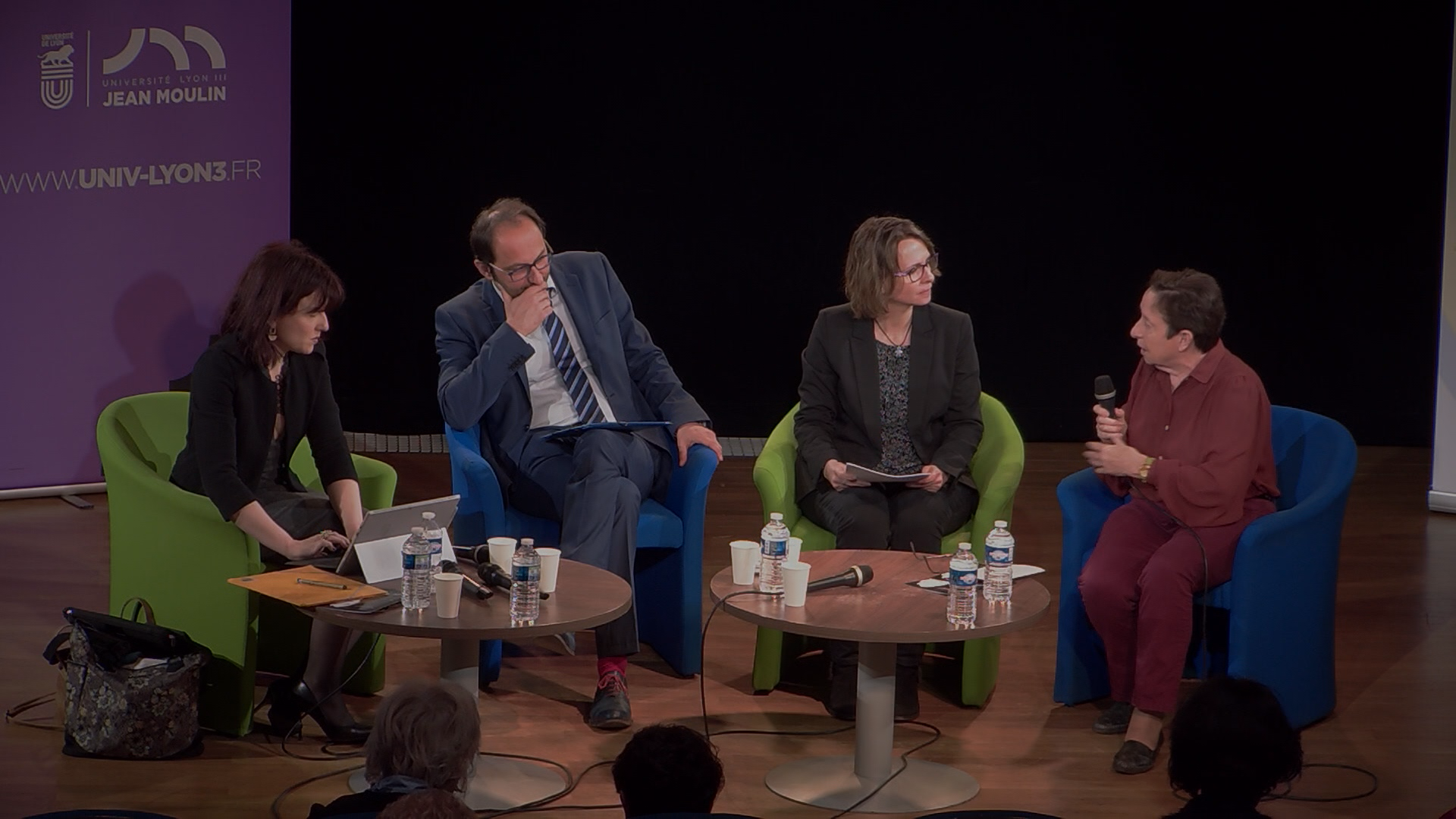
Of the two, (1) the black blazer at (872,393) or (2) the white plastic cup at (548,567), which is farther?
(1) the black blazer at (872,393)

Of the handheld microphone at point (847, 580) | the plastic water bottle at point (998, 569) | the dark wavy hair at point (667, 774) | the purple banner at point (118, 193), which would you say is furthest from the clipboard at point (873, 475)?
the purple banner at point (118, 193)

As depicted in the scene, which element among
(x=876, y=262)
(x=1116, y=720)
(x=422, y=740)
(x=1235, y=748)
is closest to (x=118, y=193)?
(x=876, y=262)

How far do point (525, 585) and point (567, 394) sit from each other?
1.42 metres

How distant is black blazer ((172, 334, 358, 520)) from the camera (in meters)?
4.07

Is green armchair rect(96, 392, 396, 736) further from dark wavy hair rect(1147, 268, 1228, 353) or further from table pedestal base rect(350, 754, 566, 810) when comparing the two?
dark wavy hair rect(1147, 268, 1228, 353)

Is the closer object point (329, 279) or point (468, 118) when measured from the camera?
point (329, 279)

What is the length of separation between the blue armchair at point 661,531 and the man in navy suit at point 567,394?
5 cm

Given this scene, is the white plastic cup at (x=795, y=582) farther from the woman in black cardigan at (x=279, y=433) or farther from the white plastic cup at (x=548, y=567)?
the woman in black cardigan at (x=279, y=433)

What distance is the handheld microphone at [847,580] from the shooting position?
12.8 ft

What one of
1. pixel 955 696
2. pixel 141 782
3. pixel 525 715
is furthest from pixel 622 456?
pixel 141 782

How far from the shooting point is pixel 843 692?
445cm

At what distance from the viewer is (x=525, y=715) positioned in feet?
14.5

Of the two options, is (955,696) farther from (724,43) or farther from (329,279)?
(724,43)

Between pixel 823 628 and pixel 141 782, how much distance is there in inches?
61.9
